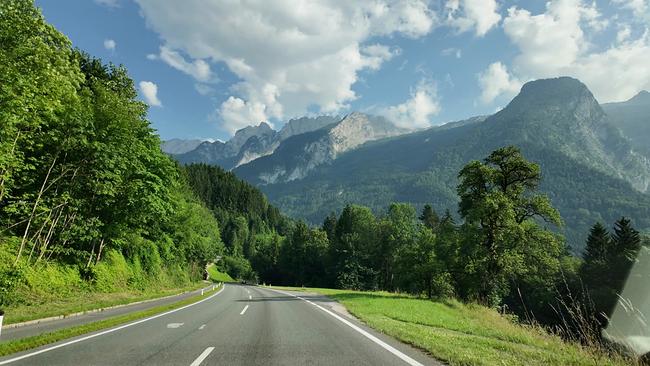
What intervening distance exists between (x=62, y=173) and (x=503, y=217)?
97.0ft

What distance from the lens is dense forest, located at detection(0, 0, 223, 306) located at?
17547 mm

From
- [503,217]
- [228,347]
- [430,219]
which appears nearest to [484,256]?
[503,217]

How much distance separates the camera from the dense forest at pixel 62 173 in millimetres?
17547

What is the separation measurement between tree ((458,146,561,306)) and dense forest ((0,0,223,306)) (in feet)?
79.6

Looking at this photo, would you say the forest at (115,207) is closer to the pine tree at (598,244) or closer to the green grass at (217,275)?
the pine tree at (598,244)

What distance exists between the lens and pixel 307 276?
96.1 m

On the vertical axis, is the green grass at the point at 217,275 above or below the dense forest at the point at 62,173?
below

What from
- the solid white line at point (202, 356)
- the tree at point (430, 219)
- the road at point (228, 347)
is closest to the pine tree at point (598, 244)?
the tree at point (430, 219)

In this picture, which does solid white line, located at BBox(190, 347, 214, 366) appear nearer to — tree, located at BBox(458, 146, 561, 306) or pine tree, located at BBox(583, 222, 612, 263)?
tree, located at BBox(458, 146, 561, 306)

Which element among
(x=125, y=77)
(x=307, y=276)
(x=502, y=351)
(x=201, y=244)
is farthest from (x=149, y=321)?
(x=307, y=276)

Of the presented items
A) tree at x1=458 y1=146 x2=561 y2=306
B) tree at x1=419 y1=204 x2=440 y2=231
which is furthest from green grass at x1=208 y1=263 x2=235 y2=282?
Answer: tree at x1=458 y1=146 x2=561 y2=306

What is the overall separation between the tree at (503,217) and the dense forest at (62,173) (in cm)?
2427

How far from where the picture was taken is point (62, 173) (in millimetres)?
22344

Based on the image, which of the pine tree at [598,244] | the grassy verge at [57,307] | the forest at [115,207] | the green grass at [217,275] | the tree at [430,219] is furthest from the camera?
the green grass at [217,275]
